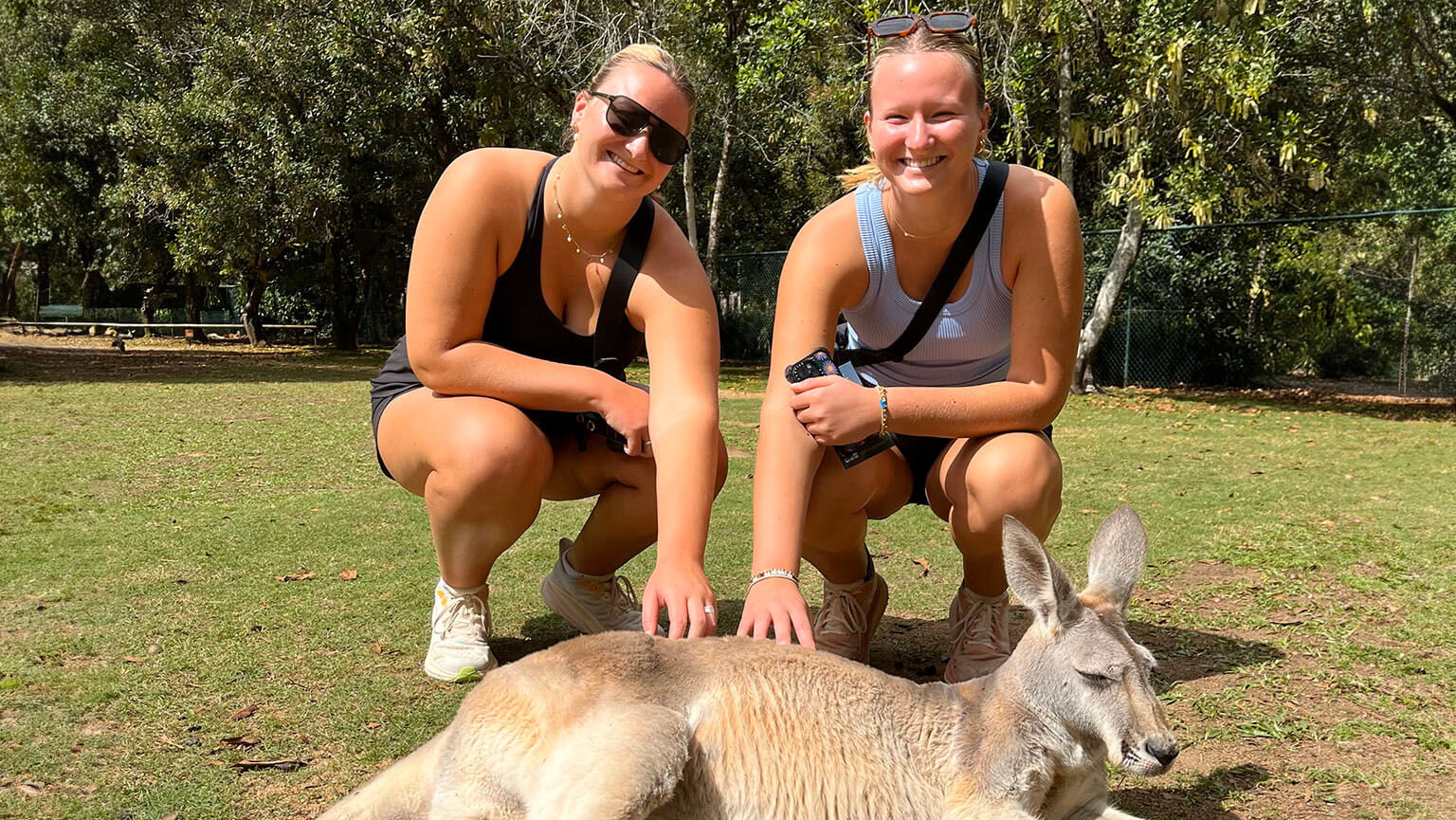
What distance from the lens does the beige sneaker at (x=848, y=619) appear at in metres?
3.60

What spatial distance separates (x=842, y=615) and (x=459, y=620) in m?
1.23

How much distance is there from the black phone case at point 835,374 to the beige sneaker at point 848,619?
0.57 meters

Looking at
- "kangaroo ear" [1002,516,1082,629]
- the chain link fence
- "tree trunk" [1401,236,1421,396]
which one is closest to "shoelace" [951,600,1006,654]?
"kangaroo ear" [1002,516,1082,629]

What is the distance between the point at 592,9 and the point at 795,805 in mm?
16937

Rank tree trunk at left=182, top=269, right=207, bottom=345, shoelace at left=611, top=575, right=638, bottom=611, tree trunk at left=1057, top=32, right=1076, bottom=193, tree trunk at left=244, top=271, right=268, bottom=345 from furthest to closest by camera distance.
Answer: tree trunk at left=182, top=269, right=207, bottom=345
tree trunk at left=244, top=271, right=268, bottom=345
tree trunk at left=1057, top=32, right=1076, bottom=193
shoelace at left=611, top=575, right=638, bottom=611

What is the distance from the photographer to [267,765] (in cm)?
286

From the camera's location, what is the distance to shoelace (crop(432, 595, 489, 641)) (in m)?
3.48

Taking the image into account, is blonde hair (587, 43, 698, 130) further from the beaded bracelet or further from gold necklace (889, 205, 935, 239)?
the beaded bracelet

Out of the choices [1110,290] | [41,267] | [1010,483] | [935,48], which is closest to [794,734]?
[1010,483]

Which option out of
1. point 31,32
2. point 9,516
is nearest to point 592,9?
point 9,516

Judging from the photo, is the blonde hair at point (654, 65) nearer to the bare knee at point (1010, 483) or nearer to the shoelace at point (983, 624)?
the bare knee at point (1010, 483)

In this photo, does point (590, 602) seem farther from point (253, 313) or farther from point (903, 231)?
point (253, 313)

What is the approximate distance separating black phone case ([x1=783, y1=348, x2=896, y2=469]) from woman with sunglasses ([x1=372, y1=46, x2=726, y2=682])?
27 centimetres

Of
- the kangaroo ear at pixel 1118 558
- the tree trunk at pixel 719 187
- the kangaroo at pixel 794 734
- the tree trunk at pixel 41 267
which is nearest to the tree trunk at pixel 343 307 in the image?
the tree trunk at pixel 719 187
